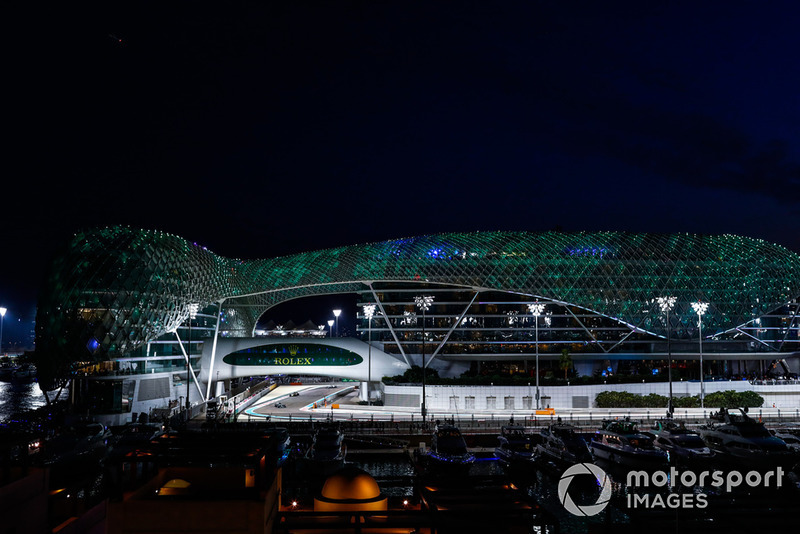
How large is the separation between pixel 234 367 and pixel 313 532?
63.6m

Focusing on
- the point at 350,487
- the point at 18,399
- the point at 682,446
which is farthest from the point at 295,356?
the point at 350,487

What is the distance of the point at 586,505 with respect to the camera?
85.4ft

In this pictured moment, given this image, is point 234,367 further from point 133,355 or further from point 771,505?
point 771,505

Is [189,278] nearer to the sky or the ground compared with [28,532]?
nearer to the sky

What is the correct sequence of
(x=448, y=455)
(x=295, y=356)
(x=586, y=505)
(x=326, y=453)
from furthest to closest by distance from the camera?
(x=295, y=356), (x=326, y=453), (x=448, y=455), (x=586, y=505)

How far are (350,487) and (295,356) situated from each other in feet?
194

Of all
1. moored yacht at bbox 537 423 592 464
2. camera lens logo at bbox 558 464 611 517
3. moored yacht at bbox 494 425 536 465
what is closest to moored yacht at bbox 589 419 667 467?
moored yacht at bbox 537 423 592 464

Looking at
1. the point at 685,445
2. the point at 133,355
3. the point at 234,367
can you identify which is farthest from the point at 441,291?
the point at 685,445

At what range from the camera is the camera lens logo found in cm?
2375

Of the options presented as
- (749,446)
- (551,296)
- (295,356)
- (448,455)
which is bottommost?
(749,446)

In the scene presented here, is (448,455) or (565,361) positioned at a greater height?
(565,361)

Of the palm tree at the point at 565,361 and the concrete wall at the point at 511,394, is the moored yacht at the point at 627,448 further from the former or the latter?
the palm tree at the point at 565,361

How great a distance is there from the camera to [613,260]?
66562mm

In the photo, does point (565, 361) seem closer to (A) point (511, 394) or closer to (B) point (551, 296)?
(B) point (551, 296)
